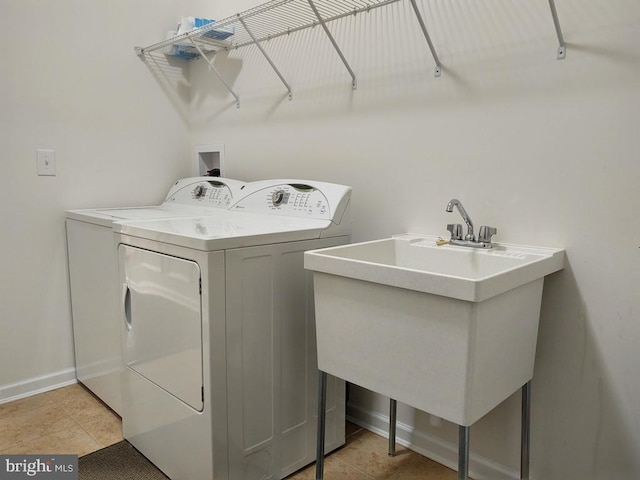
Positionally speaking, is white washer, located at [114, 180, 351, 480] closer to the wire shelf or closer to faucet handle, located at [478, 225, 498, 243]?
faucet handle, located at [478, 225, 498, 243]

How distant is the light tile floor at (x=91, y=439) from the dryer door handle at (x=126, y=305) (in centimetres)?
53

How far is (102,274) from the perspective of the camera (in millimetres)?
2070

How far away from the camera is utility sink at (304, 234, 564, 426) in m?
1.14

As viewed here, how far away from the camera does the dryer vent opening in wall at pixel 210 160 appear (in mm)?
2652

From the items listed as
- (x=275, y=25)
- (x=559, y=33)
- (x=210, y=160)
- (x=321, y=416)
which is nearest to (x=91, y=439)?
(x=321, y=416)

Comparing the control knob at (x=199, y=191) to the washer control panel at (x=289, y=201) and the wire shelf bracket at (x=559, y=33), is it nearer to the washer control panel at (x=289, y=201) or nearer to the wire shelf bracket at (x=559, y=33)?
the washer control panel at (x=289, y=201)

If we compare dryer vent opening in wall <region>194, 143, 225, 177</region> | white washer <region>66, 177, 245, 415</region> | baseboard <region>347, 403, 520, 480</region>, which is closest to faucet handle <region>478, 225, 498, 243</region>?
baseboard <region>347, 403, 520, 480</region>

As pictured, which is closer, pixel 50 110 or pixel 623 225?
pixel 623 225

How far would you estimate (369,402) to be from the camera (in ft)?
6.66

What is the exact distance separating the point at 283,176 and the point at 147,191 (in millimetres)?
860

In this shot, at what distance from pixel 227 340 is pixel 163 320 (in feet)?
0.96

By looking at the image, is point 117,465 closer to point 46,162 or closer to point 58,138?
point 46,162

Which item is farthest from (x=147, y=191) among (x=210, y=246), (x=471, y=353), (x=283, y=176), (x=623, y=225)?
(x=623, y=225)

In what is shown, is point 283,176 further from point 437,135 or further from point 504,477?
point 504,477
